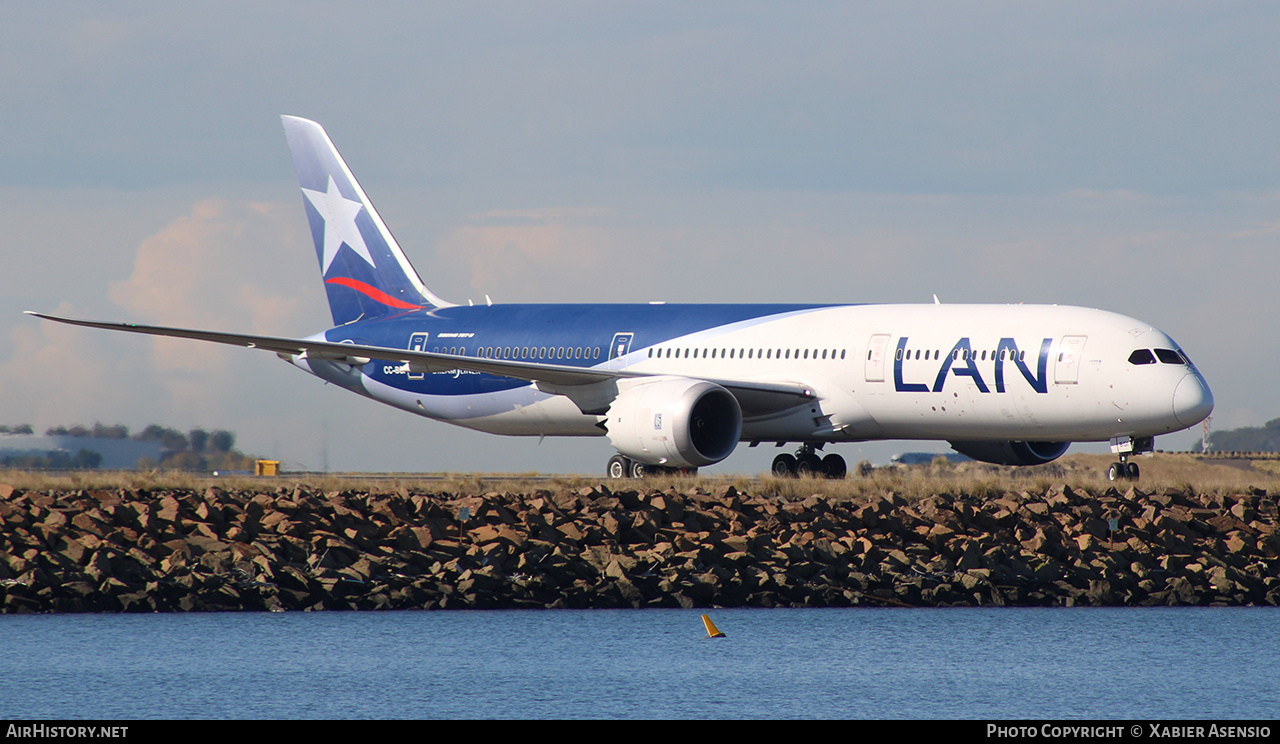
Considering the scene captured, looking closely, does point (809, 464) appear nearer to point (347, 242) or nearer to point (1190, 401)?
point (1190, 401)

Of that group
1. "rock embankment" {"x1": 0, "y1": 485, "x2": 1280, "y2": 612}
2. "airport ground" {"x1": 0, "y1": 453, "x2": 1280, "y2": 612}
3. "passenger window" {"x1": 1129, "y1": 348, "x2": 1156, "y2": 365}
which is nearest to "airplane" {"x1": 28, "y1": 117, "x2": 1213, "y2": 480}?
"passenger window" {"x1": 1129, "y1": 348, "x2": 1156, "y2": 365}

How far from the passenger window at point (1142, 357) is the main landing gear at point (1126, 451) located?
1.61m

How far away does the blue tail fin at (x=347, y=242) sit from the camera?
38.9 metres

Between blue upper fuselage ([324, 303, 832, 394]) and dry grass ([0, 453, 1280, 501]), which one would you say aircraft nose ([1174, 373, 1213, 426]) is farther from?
blue upper fuselage ([324, 303, 832, 394])

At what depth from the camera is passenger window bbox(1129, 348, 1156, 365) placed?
88.3 ft

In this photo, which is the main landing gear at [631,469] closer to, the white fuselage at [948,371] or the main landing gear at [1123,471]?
the white fuselage at [948,371]

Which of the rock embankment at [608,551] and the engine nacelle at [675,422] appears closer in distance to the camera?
the rock embankment at [608,551]

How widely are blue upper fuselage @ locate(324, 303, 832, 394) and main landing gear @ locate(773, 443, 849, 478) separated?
299 cm

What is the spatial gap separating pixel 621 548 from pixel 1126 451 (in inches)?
423


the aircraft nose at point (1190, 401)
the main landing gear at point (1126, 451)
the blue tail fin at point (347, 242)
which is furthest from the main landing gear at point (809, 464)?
the blue tail fin at point (347, 242)

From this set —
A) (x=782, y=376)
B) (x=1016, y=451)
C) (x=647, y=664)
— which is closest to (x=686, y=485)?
(x=782, y=376)

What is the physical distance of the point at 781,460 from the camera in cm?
3281

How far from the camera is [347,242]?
39.2m
